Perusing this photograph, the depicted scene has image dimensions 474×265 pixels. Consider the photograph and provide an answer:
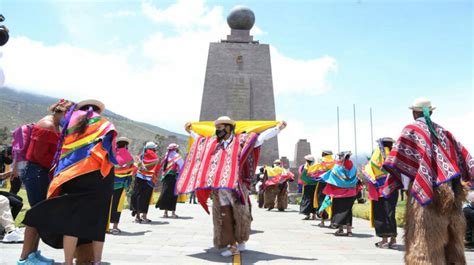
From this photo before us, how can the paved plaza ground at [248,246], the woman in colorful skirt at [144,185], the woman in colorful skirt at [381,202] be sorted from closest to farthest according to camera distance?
the paved plaza ground at [248,246] → the woman in colorful skirt at [381,202] → the woman in colorful skirt at [144,185]

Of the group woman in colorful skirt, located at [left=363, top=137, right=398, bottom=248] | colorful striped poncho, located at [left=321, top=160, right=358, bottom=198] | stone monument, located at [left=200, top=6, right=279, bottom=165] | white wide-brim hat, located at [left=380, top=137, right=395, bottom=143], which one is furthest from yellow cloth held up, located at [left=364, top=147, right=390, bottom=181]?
stone monument, located at [left=200, top=6, right=279, bottom=165]

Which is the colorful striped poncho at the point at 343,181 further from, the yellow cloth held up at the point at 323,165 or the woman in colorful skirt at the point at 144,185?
the woman in colorful skirt at the point at 144,185

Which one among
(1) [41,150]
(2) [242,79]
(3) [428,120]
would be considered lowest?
(1) [41,150]

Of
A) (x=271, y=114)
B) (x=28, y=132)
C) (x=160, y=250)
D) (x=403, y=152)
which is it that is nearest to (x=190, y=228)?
(x=160, y=250)

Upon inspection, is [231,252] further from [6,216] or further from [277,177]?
[277,177]

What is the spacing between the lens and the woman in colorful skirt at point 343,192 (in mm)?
9289

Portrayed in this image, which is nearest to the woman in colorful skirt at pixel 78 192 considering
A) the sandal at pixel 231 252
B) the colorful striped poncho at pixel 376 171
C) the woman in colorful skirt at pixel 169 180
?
the sandal at pixel 231 252

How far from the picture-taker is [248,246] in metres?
7.20

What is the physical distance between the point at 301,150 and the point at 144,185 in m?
25.3

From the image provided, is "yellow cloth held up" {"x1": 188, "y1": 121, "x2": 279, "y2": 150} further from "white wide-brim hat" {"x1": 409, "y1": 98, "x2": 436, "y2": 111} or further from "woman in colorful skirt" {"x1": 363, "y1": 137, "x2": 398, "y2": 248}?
"white wide-brim hat" {"x1": 409, "y1": 98, "x2": 436, "y2": 111}

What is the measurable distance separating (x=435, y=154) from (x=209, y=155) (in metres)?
3.20

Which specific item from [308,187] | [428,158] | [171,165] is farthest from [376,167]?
[171,165]

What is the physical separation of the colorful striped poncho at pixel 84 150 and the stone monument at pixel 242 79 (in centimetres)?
3165

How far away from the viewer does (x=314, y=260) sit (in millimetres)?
5934
